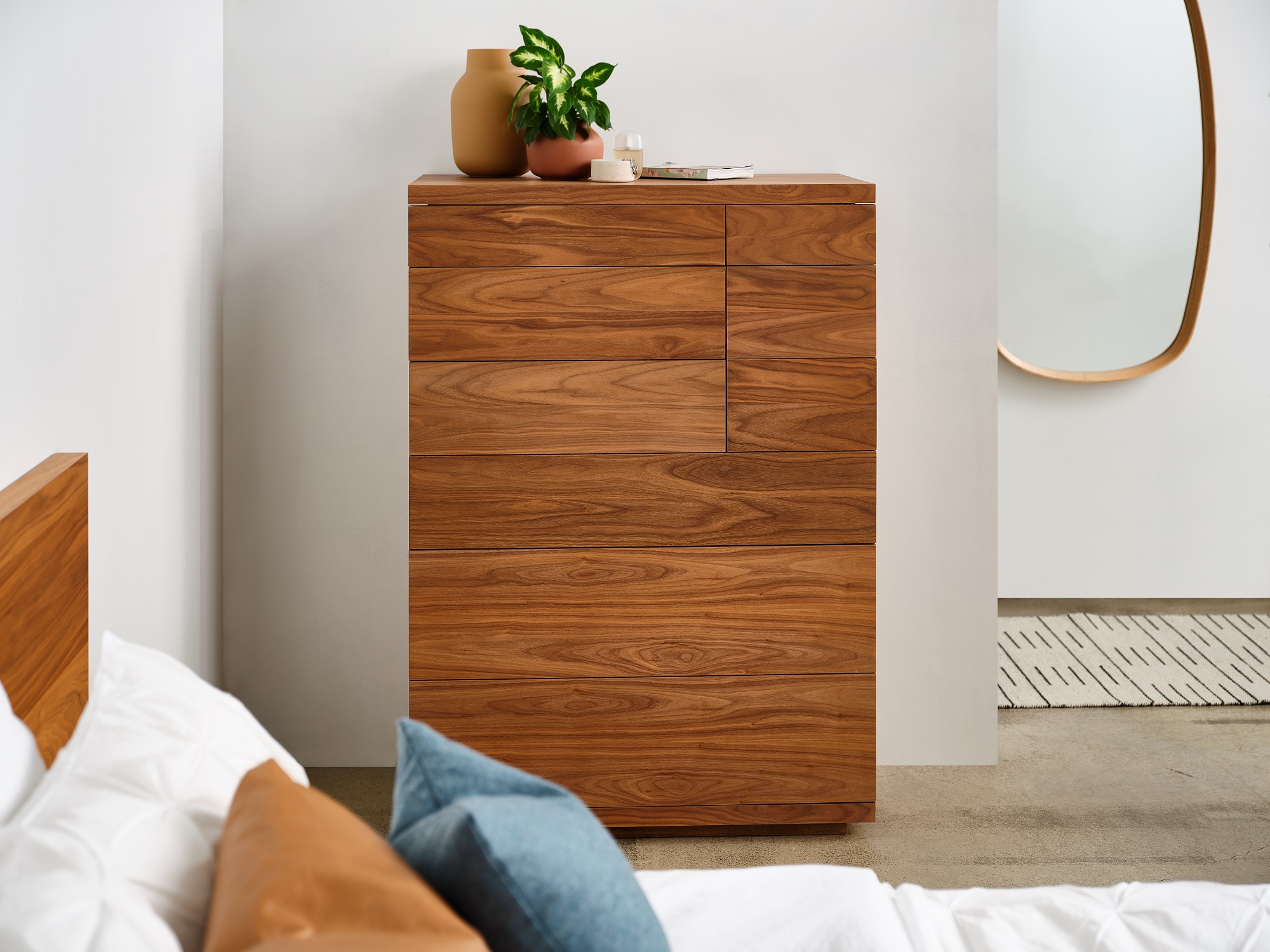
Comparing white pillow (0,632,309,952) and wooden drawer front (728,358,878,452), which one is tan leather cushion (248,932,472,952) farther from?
wooden drawer front (728,358,878,452)

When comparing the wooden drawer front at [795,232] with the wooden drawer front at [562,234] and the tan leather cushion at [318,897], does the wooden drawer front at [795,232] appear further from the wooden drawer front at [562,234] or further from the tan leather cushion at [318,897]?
the tan leather cushion at [318,897]

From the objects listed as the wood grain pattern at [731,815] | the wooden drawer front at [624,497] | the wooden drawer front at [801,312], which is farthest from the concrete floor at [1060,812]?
the wooden drawer front at [801,312]

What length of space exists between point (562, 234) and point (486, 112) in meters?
0.40

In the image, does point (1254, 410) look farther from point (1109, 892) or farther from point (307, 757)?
point (307, 757)

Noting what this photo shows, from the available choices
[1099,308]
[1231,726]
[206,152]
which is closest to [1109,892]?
[1231,726]

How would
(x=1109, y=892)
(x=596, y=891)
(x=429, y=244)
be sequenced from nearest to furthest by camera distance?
(x=596, y=891)
(x=1109, y=892)
(x=429, y=244)

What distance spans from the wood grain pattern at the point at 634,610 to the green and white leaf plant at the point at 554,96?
0.92 meters

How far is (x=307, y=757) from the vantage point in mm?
2818

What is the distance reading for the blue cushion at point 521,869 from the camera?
0.86m

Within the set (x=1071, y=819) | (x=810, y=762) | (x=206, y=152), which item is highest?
(x=206, y=152)

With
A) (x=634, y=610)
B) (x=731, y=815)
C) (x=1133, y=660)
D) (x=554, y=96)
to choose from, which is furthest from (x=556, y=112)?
(x=1133, y=660)

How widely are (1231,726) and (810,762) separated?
Result: 4.75 feet

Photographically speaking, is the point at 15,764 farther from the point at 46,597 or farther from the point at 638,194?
the point at 638,194

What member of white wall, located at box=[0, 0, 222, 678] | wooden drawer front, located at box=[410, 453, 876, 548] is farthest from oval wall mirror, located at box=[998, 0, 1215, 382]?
white wall, located at box=[0, 0, 222, 678]
